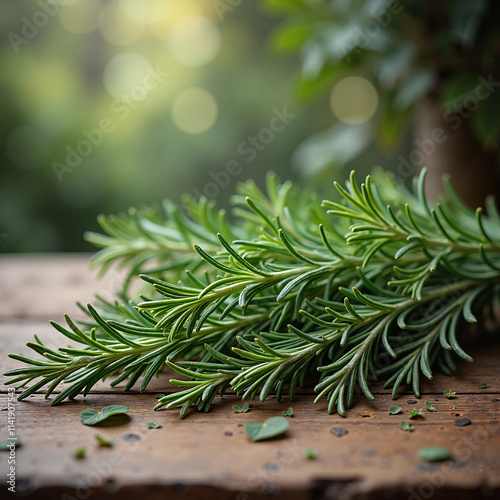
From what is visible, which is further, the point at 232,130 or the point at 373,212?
the point at 232,130

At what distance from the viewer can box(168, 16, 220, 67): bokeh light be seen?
2.19m

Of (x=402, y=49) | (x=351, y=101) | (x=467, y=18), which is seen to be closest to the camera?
(x=467, y=18)

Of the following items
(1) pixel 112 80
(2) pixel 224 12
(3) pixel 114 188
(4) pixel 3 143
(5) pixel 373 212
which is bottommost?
(5) pixel 373 212

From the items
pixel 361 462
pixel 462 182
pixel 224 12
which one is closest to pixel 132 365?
pixel 361 462

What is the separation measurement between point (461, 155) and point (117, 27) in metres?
1.77

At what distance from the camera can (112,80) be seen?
2.10 m

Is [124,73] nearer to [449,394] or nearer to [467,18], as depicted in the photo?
[467,18]

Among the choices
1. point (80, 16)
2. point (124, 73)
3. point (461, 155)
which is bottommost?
point (461, 155)

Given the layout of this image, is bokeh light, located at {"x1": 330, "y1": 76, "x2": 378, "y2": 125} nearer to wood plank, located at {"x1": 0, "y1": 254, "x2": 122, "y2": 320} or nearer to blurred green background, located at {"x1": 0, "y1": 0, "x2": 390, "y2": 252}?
blurred green background, located at {"x1": 0, "y1": 0, "x2": 390, "y2": 252}

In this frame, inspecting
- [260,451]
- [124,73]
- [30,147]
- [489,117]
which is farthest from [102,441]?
[124,73]

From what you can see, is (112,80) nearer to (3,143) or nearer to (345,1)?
(3,143)

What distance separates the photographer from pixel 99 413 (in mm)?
468

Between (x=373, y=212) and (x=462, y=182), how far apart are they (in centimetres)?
49

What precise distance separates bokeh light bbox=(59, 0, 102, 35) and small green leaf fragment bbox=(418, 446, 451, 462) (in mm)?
2176
